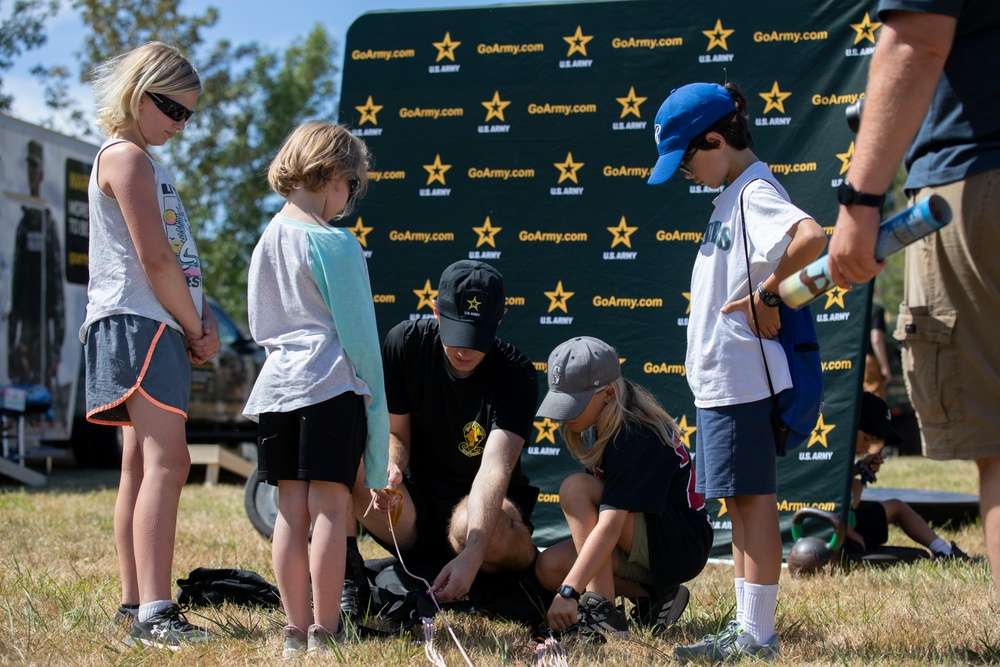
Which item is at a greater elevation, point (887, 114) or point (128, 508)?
point (887, 114)

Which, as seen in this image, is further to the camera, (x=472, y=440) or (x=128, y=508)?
(x=472, y=440)

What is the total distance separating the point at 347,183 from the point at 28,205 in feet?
20.0

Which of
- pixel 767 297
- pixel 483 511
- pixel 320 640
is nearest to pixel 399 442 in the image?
pixel 483 511

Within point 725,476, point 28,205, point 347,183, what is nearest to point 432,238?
point 347,183

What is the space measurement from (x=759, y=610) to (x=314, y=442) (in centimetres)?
127

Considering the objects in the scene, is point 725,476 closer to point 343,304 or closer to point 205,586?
point 343,304

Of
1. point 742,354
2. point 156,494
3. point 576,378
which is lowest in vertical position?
point 156,494

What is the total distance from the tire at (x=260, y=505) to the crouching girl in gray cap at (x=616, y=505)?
6.34ft

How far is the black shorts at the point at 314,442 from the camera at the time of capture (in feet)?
8.13

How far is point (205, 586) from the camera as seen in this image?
3148mm

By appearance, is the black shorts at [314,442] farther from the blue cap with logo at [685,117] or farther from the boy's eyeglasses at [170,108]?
the blue cap with logo at [685,117]

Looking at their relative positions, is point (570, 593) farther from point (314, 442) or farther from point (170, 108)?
point (170, 108)

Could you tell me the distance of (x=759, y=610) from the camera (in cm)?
257

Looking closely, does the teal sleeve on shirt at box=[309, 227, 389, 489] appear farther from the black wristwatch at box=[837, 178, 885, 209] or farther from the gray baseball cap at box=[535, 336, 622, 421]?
the black wristwatch at box=[837, 178, 885, 209]
